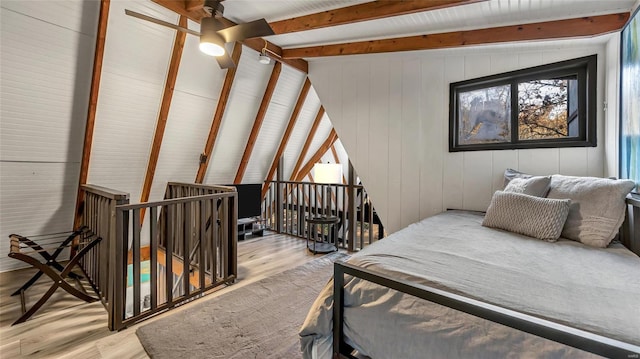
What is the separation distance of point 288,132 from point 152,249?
142 inches

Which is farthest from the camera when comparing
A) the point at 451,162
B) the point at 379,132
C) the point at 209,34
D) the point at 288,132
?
the point at 288,132

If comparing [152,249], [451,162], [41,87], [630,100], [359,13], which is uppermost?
[359,13]

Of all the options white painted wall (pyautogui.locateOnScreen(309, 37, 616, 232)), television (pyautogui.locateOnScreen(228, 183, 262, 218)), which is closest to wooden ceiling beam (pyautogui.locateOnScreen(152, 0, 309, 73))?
white painted wall (pyautogui.locateOnScreen(309, 37, 616, 232))

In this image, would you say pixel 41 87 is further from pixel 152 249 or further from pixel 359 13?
pixel 359 13

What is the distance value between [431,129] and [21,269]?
16.9 ft

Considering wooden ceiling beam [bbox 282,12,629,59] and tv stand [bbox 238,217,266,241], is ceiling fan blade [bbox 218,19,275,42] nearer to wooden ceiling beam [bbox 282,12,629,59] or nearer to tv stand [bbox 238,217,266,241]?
wooden ceiling beam [bbox 282,12,629,59]

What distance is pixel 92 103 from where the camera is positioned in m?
2.93

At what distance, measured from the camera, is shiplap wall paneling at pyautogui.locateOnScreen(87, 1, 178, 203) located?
288 centimetres

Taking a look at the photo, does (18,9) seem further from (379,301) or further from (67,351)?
(379,301)

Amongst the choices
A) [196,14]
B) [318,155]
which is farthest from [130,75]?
[318,155]

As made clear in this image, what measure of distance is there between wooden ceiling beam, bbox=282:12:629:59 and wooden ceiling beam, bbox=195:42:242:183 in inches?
41.3

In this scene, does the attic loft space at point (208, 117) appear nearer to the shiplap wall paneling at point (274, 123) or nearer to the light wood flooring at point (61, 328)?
the light wood flooring at point (61, 328)

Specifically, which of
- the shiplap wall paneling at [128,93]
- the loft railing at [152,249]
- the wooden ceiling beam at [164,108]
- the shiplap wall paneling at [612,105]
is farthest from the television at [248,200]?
the shiplap wall paneling at [612,105]

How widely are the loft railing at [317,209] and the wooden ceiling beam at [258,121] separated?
808 mm
